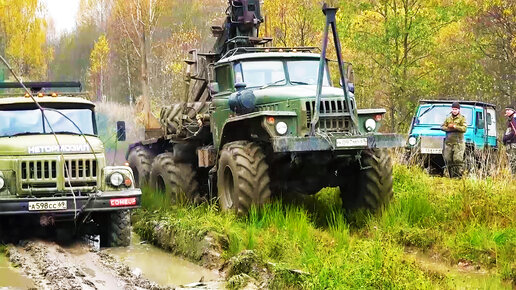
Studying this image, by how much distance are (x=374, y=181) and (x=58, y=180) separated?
4300 mm

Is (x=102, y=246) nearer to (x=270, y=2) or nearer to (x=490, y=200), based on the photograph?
(x=490, y=200)

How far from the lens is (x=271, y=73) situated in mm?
11742

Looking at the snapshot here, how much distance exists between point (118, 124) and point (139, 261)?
3.28m

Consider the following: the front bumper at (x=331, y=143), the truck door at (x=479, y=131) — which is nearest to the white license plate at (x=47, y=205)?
the front bumper at (x=331, y=143)

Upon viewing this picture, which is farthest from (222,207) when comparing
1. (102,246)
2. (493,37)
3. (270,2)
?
(493,37)

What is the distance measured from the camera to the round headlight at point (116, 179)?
1020 cm

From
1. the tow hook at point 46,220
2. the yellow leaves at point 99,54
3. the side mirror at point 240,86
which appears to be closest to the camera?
the tow hook at point 46,220

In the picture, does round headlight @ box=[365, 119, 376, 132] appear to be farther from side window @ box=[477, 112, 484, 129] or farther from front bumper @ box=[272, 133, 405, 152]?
side window @ box=[477, 112, 484, 129]

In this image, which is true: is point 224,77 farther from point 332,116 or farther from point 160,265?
point 160,265

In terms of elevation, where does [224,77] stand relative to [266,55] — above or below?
below

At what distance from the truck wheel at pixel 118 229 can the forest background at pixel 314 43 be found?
12.0 meters

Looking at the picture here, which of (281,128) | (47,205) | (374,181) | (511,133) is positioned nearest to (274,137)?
(281,128)

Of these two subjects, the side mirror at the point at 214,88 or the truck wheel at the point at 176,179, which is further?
the truck wheel at the point at 176,179

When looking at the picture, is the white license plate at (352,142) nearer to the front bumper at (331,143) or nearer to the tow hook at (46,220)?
the front bumper at (331,143)
